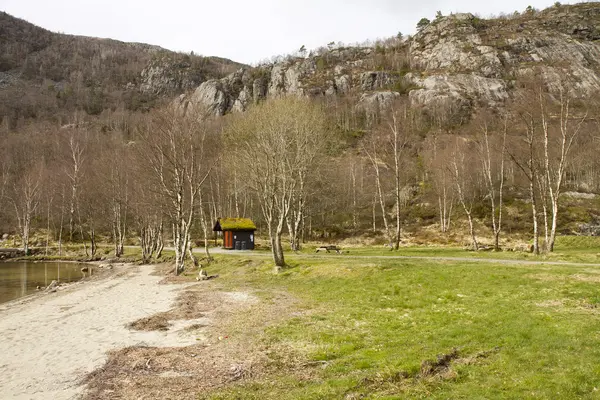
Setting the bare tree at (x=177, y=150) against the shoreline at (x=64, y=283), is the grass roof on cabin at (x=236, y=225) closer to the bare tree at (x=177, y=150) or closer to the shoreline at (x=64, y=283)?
the bare tree at (x=177, y=150)

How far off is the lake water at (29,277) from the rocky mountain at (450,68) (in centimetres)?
9826

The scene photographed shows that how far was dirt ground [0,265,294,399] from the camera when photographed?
1038cm

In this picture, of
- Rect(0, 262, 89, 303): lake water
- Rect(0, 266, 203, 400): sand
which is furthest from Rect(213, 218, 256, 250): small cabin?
Rect(0, 266, 203, 400): sand

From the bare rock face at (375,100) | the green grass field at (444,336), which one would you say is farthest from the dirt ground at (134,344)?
the bare rock face at (375,100)

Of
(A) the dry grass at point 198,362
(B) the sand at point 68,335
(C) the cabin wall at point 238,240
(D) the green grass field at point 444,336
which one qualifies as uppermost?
(C) the cabin wall at point 238,240

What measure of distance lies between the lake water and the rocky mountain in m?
98.3

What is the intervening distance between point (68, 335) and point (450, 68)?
175251mm

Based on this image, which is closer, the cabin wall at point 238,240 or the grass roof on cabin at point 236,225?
the grass roof on cabin at point 236,225

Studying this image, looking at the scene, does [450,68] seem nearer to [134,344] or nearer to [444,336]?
[444,336]

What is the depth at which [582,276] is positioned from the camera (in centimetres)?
1881

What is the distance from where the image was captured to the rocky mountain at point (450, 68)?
14238cm

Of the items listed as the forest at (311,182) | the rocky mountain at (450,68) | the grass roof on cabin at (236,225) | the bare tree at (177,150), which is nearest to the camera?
the bare tree at (177,150)

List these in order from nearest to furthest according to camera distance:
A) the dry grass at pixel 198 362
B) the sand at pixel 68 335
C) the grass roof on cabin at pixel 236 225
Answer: the dry grass at pixel 198 362 < the sand at pixel 68 335 < the grass roof on cabin at pixel 236 225

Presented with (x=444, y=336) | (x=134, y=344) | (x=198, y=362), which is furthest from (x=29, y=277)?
(x=444, y=336)
